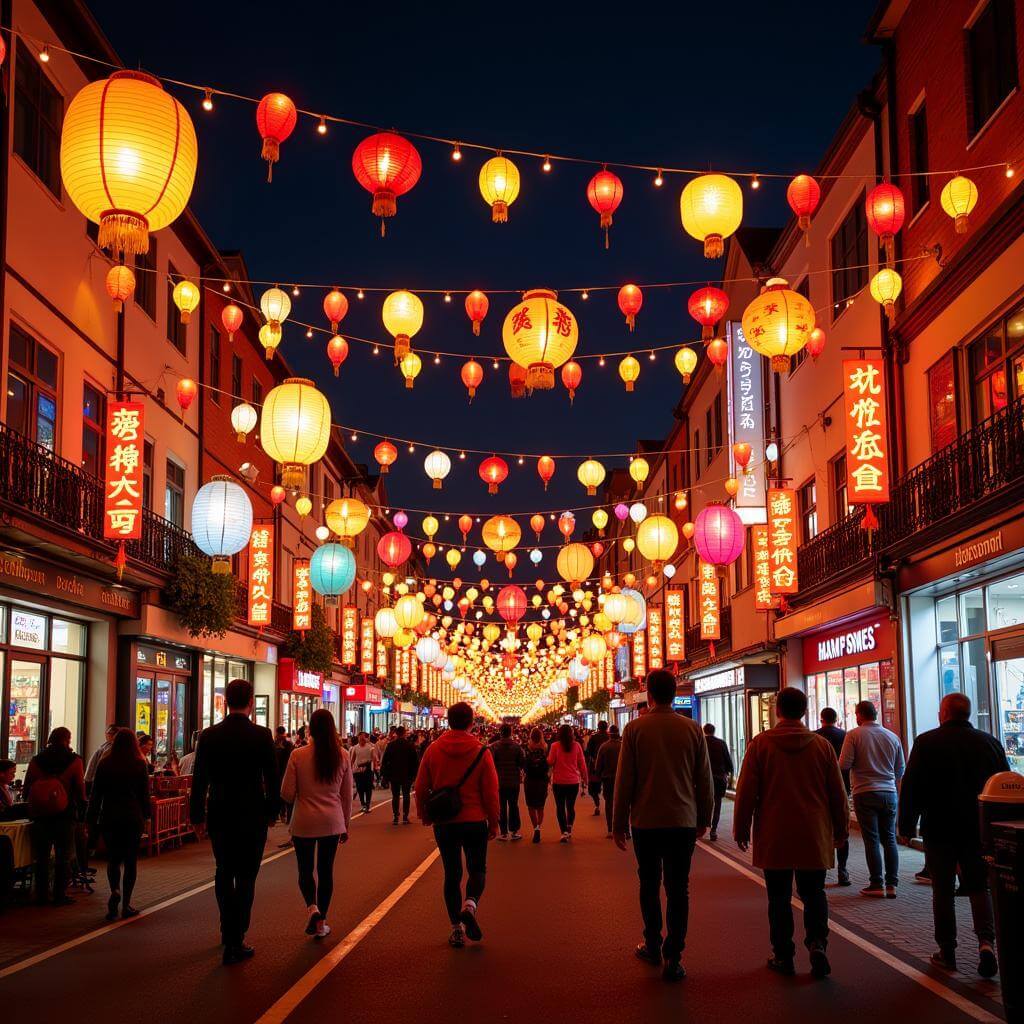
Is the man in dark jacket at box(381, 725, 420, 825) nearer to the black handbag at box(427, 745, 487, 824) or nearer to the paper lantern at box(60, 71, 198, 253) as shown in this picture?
the black handbag at box(427, 745, 487, 824)

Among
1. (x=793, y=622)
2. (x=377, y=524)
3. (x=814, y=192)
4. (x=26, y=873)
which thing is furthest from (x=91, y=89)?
(x=377, y=524)

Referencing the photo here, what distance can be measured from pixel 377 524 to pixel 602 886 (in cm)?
5502

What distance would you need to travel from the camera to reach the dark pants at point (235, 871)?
30.3 ft

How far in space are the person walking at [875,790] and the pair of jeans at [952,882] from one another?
13.8 feet

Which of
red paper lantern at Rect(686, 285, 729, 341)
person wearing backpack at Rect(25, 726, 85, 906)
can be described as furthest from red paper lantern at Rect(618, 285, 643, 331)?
person wearing backpack at Rect(25, 726, 85, 906)

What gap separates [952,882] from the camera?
912 cm

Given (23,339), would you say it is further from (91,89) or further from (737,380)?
(737,380)

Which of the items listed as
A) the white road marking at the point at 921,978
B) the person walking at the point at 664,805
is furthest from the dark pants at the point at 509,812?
the person walking at the point at 664,805

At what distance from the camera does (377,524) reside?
68.4m

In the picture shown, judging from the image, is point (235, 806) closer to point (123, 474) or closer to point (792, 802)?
point (792, 802)

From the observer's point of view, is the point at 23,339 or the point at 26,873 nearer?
the point at 26,873

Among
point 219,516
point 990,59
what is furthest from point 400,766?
point 990,59

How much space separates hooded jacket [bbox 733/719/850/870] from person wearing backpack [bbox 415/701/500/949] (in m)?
2.24

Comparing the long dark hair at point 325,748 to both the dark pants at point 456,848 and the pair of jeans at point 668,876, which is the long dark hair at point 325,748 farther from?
the pair of jeans at point 668,876
